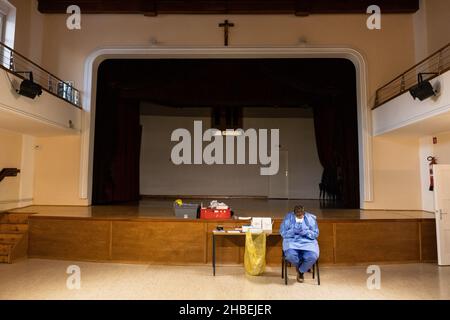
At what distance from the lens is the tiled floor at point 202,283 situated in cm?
335

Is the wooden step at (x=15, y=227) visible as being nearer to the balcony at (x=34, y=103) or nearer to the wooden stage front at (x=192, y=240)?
the wooden stage front at (x=192, y=240)

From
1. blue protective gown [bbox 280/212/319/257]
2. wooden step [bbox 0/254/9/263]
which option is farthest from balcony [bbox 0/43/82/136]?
blue protective gown [bbox 280/212/319/257]

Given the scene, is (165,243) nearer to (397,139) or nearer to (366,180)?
(366,180)

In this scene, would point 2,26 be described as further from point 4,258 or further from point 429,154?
point 429,154

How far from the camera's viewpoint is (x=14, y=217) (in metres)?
5.13

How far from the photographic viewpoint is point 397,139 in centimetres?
640

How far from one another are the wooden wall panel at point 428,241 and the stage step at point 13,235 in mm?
6205

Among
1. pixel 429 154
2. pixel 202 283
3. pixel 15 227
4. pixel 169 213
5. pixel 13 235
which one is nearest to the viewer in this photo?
pixel 202 283

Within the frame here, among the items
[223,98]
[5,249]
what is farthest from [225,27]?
[5,249]

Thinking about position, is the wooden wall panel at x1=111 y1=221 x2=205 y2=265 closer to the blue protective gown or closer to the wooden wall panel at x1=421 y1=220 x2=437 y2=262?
the blue protective gown

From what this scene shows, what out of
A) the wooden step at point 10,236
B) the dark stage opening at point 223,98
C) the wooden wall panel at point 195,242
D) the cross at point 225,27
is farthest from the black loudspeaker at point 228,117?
the wooden step at point 10,236

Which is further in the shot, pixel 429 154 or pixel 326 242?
pixel 429 154

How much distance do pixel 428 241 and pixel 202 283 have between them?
11.8 feet

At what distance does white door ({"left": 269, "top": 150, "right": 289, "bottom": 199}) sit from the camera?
1088cm
